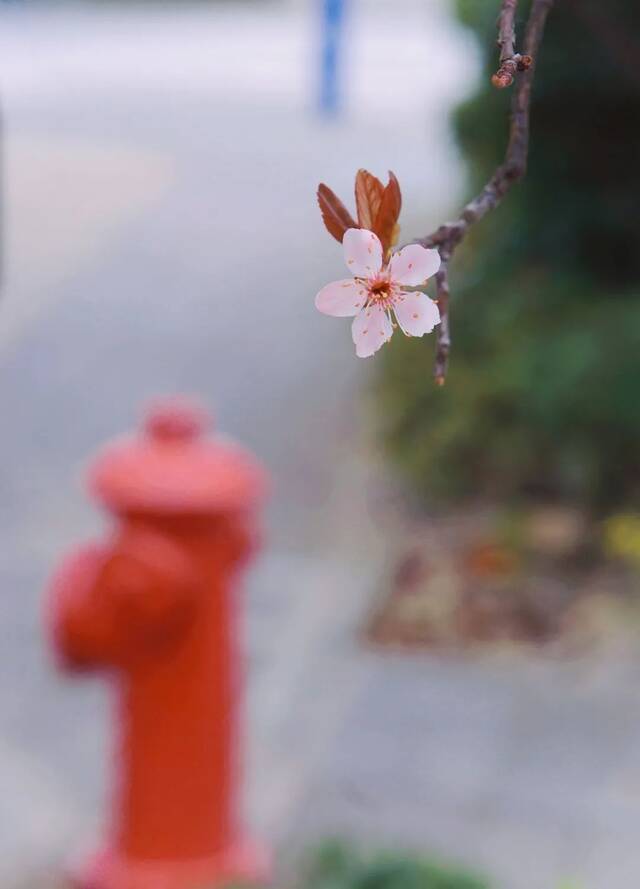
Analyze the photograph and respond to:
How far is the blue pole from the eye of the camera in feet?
43.2

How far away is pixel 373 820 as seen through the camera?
3352 mm

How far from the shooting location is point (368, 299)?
0.69 metres

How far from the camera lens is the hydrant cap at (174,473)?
9.32 feet

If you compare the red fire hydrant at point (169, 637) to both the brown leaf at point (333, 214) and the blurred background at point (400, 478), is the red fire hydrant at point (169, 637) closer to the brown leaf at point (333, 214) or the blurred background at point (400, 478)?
the blurred background at point (400, 478)

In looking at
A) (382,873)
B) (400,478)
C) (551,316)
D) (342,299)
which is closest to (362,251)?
(342,299)

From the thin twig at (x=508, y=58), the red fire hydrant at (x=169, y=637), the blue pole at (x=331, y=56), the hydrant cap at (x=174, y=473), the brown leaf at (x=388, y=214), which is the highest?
the blue pole at (x=331, y=56)

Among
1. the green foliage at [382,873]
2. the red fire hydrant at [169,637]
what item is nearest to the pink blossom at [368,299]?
the green foliage at [382,873]

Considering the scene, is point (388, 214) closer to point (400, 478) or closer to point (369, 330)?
point (369, 330)

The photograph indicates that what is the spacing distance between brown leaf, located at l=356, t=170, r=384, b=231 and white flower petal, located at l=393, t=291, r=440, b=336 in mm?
39

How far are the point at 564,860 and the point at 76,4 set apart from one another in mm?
20330

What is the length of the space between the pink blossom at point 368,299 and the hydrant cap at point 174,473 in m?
2.17

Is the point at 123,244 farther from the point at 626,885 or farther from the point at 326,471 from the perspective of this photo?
the point at 626,885

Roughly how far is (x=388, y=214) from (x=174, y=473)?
2.20 meters

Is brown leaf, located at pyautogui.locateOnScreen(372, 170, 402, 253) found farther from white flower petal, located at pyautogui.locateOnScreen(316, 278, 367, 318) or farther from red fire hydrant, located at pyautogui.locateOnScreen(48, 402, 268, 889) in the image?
red fire hydrant, located at pyautogui.locateOnScreen(48, 402, 268, 889)
